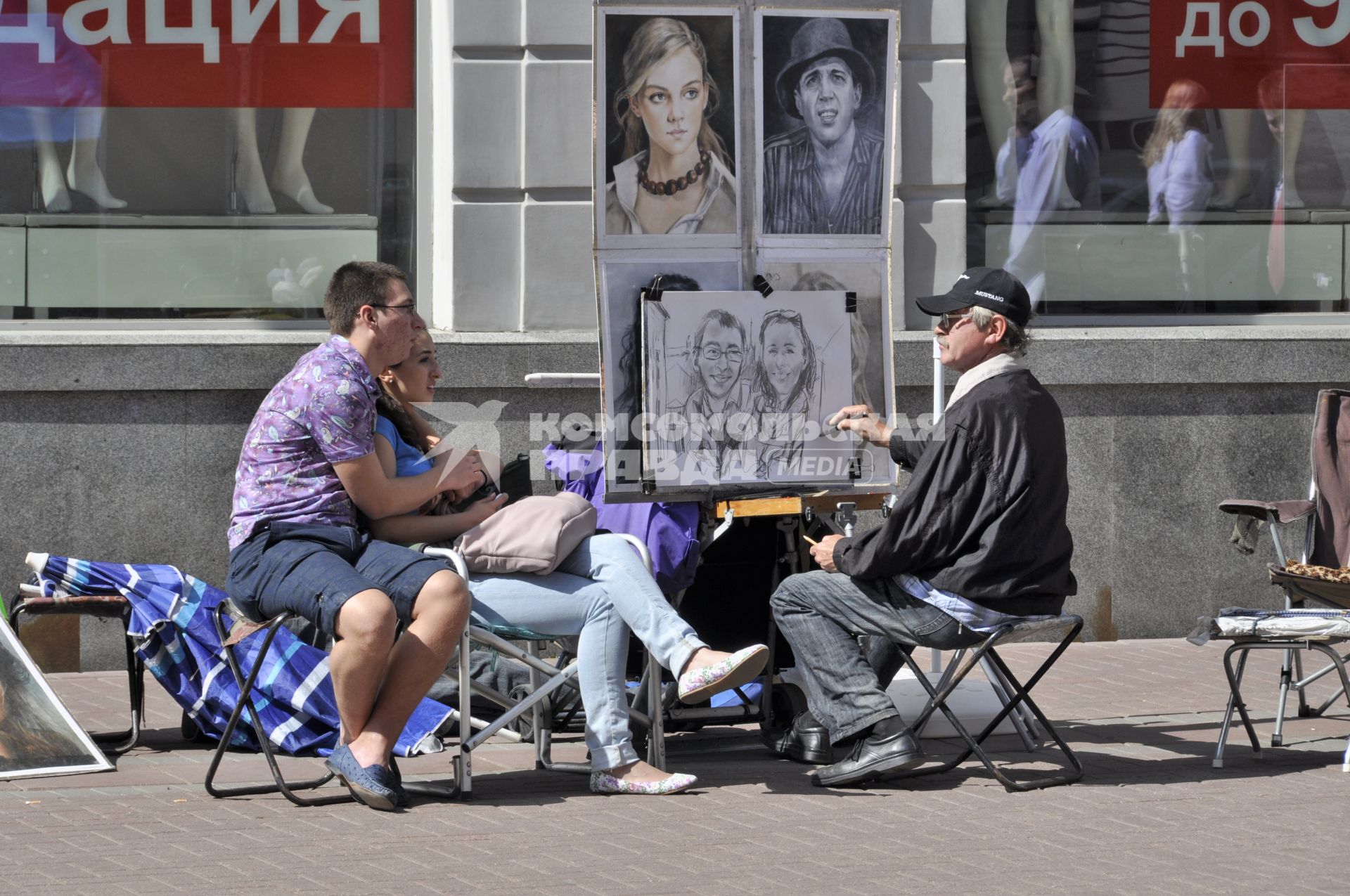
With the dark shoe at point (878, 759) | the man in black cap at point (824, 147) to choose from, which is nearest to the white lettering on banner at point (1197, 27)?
the man in black cap at point (824, 147)

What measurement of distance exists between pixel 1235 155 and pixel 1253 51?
1.75 ft

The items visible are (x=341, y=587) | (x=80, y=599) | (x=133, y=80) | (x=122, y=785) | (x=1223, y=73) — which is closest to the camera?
(x=341, y=587)

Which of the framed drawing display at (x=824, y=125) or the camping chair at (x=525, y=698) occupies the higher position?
the framed drawing display at (x=824, y=125)

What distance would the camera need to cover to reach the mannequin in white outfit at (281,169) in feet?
26.1

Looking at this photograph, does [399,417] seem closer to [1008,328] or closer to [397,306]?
[397,306]

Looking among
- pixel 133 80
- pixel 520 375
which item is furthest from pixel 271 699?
pixel 133 80

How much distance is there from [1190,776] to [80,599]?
3674 mm

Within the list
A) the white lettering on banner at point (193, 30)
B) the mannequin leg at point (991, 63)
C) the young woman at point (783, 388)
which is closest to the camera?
the young woman at point (783, 388)

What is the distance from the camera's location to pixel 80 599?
563 cm

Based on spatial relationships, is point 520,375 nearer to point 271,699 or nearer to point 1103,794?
point 271,699

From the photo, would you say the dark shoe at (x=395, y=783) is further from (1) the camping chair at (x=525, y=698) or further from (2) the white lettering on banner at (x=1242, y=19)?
(2) the white lettering on banner at (x=1242, y=19)

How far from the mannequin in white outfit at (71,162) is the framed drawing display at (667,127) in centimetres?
330

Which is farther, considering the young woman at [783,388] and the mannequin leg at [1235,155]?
the mannequin leg at [1235,155]

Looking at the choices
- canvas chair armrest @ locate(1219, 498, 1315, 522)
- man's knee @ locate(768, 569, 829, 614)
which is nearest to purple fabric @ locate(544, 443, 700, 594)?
man's knee @ locate(768, 569, 829, 614)
